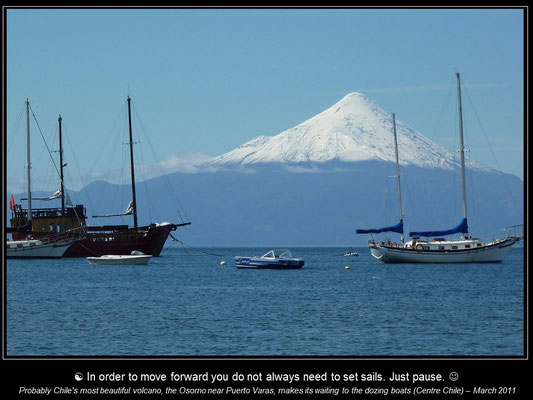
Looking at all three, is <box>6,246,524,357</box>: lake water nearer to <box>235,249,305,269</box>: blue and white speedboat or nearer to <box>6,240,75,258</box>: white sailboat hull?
<box>235,249,305,269</box>: blue and white speedboat

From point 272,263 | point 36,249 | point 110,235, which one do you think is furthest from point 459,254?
point 36,249

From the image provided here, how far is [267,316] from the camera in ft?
192

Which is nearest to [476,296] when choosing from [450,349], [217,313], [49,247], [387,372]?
[217,313]

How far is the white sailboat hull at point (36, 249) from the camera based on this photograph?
137750mm

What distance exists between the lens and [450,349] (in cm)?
4431

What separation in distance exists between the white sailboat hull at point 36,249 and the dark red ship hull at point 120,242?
14.8 ft

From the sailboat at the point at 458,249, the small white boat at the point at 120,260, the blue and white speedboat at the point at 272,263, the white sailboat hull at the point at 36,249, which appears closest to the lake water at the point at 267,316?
the sailboat at the point at 458,249

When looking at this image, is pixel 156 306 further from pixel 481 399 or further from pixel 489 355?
pixel 481 399

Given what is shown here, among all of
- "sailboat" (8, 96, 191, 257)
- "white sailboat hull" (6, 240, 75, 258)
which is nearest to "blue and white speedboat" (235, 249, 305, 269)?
"sailboat" (8, 96, 191, 257)

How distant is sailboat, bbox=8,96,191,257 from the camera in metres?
142

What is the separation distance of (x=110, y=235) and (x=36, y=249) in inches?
458

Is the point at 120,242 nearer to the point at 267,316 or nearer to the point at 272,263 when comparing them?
the point at 272,263

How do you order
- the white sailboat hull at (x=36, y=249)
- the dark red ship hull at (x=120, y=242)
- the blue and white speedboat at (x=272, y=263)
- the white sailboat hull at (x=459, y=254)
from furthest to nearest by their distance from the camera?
the dark red ship hull at (x=120, y=242) < the white sailboat hull at (x=36, y=249) < the blue and white speedboat at (x=272, y=263) < the white sailboat hull at (x=459, y=254)

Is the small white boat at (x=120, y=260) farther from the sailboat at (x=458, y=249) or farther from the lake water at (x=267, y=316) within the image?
the sailboat at (x=458, y=249)
